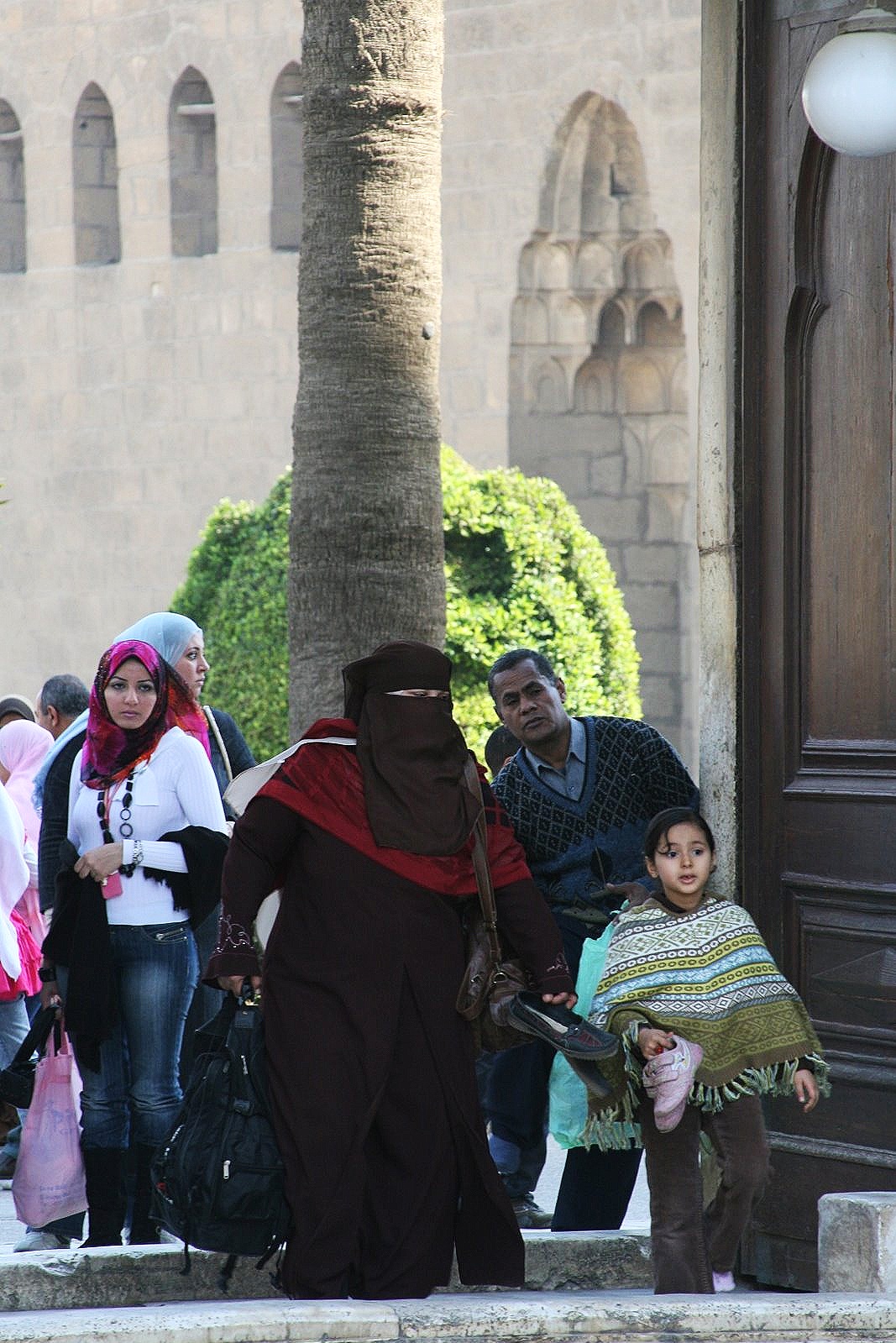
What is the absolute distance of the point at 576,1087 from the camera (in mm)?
4699

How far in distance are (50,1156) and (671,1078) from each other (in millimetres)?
1592

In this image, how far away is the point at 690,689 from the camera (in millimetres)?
14398

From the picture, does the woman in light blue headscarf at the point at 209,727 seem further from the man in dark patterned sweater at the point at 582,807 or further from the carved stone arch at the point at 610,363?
the carved stone arch at the point at 610,363

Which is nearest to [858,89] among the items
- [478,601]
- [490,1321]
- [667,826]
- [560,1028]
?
[667,826]

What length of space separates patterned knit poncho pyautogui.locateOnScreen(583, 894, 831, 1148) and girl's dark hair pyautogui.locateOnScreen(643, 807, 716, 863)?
148 millimetres

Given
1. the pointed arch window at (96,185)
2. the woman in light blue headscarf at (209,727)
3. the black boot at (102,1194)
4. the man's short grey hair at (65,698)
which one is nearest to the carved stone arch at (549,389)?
the pointed arch window at (96,185)

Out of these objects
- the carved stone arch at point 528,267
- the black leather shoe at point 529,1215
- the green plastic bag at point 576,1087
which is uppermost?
the carved stone arch at point 528,267

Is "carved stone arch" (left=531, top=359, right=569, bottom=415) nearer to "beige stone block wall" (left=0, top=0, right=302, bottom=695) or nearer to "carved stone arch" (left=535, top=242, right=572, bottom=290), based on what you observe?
"carved stone arch" (left=535, top=242, right=572, bottom=290)

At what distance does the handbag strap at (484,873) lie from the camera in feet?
14.0

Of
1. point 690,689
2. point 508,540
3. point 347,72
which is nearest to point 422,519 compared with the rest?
point 347,72

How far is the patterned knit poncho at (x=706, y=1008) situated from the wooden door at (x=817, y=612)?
40 cm

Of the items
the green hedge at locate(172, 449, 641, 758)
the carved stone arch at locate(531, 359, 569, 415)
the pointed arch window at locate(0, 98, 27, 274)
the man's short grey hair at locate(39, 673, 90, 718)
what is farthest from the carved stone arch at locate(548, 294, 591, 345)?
the man's short grey hair at locate(39, 673, 90, 718)

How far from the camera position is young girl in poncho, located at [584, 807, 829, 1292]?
4.27 meters

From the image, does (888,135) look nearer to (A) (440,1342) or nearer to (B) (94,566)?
(A) (440,1342)
